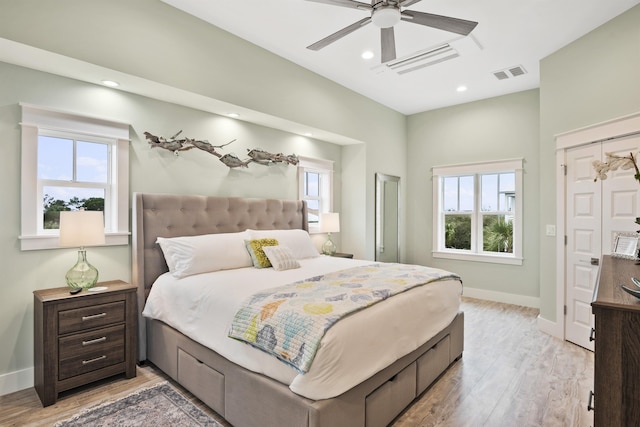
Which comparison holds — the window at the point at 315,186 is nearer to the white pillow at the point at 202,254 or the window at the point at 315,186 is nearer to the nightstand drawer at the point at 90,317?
the white pillow at the point at 202,254

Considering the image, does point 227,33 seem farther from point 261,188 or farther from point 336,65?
point 261,188

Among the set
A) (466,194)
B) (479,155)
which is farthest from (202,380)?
(479,155)

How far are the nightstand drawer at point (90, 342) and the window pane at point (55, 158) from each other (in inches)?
51.6

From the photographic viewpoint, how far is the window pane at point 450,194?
5.79 metres

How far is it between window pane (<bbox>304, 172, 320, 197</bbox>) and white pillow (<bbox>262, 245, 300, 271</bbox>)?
5.96 ft

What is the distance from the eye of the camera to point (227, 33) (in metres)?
3.39

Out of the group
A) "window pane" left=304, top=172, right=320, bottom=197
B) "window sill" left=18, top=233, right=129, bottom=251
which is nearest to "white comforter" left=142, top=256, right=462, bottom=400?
"window sill" left=18, top=233, right=129, bottom=251

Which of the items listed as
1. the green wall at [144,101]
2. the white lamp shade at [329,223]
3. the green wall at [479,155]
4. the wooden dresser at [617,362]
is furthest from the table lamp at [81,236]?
the green wall at [479,155]

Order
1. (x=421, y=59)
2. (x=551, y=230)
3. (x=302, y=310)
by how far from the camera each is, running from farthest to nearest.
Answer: (x=421, y=59) → (x=551, y=230) → (x=302, y=310)

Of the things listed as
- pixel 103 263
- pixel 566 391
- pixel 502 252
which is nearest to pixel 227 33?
pixel 103 263

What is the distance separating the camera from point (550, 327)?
3797mm

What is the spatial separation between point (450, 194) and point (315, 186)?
245 centimetres

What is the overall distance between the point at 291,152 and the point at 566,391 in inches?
150

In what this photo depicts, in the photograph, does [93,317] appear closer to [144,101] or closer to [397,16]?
[144,101]
